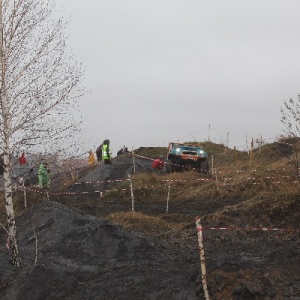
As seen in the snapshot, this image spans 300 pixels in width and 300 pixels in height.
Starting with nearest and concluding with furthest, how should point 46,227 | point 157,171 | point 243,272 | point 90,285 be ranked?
1. point 243,272
2. point 90,285
3. point 46,227
4. point 157,171

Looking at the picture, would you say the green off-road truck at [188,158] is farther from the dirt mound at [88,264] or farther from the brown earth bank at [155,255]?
the dirt mound at [88,264]

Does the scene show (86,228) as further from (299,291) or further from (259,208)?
(299,291)

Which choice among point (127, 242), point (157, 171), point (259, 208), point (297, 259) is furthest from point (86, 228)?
point (157, 171)

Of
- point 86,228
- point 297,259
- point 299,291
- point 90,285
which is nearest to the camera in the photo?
point 299,291

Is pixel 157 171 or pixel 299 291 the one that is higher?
pixel 157 171

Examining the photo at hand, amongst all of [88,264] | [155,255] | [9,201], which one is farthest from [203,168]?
[9,201]

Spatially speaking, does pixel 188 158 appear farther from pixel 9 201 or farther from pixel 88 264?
pixel 9 201

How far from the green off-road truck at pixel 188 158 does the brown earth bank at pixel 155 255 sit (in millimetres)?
5824

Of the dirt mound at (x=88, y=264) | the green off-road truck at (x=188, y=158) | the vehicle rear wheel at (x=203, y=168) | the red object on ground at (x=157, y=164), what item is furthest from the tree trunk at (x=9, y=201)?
the red object on ground at (x=157, y=164)

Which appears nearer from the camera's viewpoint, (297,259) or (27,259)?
(297,259)

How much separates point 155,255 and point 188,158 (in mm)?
12065

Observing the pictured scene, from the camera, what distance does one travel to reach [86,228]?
1094cm

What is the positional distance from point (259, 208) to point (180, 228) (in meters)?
2.40

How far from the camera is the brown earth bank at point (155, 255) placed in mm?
6445
